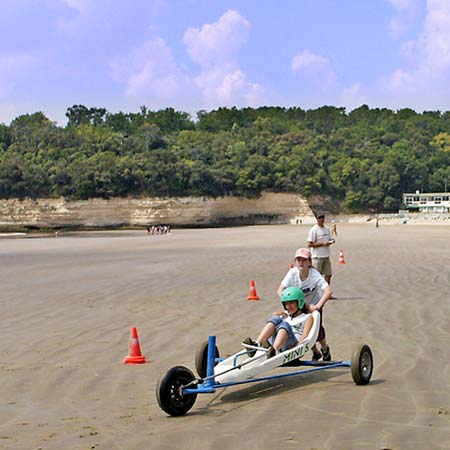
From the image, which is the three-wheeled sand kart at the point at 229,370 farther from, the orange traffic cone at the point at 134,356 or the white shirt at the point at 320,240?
the white shirt at the point at 320,240

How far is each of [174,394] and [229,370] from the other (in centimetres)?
60

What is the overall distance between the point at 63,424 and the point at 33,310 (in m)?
7.75

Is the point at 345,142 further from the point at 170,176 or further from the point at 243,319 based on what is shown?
the point at 243,319

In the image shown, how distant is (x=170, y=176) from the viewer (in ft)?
369

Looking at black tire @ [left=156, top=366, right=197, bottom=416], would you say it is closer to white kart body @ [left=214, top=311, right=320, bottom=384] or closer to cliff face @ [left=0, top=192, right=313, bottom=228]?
white kart body @ [left=214, top=311, right=320, bottom=384]

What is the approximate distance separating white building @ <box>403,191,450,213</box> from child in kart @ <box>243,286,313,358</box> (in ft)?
405

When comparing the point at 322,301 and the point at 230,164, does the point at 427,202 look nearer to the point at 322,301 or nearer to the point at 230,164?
the point at 230,164

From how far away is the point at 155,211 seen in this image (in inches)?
4269

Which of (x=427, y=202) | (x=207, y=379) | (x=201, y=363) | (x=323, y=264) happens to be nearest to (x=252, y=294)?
(x=323, y=264)

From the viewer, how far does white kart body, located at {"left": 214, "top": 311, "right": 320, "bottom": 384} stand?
6395mm

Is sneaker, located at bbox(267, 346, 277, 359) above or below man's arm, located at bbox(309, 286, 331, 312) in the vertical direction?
below

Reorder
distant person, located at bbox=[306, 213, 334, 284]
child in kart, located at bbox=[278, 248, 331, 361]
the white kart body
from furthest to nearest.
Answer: distant person, located at bbox=[306, 213, 334, 284], child in kart, located at bbox=[278, 248, 331, 361], the white kart body

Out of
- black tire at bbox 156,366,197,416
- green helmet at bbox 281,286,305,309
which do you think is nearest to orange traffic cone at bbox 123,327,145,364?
green helmet at bbox 281,286,305,309

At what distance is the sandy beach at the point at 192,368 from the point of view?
17.6 ft
